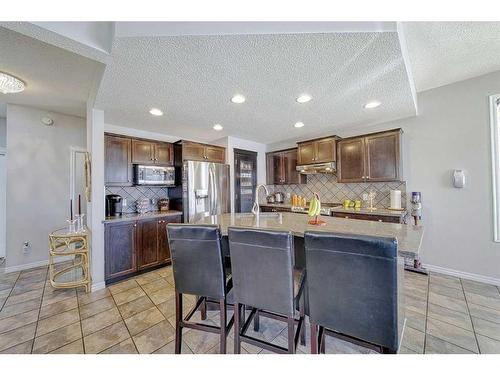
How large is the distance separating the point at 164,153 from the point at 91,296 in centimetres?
230

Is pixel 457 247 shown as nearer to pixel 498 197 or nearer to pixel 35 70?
pixel 498 197

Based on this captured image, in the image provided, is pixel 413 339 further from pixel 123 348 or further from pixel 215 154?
pixel 215 154

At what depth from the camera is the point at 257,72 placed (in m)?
1.85

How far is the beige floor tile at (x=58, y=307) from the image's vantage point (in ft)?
6.72

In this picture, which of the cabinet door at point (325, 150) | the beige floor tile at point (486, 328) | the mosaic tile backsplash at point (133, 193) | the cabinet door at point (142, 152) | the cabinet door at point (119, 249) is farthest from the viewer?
the cabinet door at point (325, 150)

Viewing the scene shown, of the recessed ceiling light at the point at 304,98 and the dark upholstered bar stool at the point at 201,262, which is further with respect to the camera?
the recessed ceiling light at the point at 304,98

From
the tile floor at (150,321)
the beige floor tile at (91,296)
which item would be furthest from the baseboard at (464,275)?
the beige floor tile at (91,296)

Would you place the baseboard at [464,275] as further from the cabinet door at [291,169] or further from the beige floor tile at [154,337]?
the beige floor tile at [154,337]

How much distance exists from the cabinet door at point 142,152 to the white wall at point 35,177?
1.31 metres

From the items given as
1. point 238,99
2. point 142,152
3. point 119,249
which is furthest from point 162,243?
point 238,99

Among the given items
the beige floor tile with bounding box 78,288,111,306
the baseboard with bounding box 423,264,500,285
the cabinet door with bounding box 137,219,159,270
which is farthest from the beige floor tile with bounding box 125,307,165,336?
the baseboard with bounding box 423,264,500,285

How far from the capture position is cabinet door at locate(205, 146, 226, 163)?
13.0ft

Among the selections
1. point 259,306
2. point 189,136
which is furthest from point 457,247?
point 189,136
